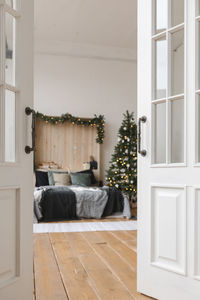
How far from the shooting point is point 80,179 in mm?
6828

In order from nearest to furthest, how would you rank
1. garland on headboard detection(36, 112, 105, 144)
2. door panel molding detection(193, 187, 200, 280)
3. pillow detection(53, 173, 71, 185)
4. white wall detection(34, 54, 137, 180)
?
1. door panel molding detection(193, 187, 200, 280)
2. pillow detection(53, 173, 71, 185)
3. garland on headboard detection(36, 112, 105, 144)
4. white wall detection(34, 54, 137, 180)

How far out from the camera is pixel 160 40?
7.27 ft

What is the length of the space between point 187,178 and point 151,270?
0.69m

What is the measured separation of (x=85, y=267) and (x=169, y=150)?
1.37m

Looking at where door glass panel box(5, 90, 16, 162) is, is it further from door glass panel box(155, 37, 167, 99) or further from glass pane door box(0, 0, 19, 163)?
door glass panel box(155, 37, 167, 99)

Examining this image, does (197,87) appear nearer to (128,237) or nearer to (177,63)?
(177,63)

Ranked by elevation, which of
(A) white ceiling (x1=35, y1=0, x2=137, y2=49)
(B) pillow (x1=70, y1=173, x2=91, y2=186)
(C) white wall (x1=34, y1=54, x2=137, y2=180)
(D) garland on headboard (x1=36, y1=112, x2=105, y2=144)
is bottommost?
(B) pillow (x1=70, y1=173, x2=91, y2=186)

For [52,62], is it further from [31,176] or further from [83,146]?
[31,176]

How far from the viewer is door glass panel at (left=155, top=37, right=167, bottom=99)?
219cm

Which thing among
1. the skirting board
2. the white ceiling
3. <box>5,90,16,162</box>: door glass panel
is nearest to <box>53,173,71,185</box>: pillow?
the skirting board

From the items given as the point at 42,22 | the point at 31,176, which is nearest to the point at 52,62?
the point at 42,22

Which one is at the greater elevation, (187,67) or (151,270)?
(187,67)

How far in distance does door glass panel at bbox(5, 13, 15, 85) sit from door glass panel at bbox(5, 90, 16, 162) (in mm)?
88

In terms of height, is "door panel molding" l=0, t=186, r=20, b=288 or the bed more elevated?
"door panel molding" l=0, t=186, r=20, b=288
